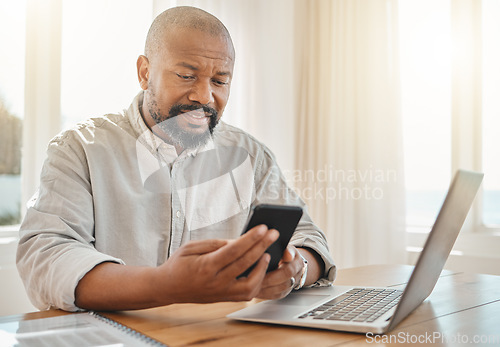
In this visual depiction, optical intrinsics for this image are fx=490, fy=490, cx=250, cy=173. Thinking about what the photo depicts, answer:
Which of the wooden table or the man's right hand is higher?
the man's right hand

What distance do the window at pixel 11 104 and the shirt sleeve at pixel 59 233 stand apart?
3.63 feet

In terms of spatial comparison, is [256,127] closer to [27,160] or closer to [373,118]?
[373,118]

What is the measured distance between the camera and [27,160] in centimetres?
220

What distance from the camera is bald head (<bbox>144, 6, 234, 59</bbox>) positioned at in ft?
4.48

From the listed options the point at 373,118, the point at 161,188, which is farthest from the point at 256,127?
the point at 161,188

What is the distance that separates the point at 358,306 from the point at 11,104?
6.26 feet

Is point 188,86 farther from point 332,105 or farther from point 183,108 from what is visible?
point 332,105

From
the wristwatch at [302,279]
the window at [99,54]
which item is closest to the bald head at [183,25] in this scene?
the wristwatch at [302,279]

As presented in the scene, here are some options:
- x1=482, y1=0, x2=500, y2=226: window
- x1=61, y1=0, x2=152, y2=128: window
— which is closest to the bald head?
x1=61, y1=0, x2=152, y2=128: window

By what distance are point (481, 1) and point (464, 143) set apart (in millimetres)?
698

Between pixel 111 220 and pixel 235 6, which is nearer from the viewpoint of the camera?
pixel 111 220

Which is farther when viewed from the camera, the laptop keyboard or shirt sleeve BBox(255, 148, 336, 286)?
shirt sleeve BBox(255, 148, 336, 286)

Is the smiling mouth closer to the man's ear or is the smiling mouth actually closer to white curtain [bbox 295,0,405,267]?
the man's ear

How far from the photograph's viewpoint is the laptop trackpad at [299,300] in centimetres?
90
